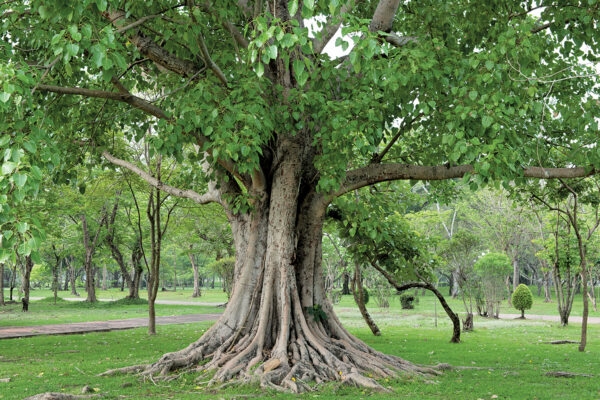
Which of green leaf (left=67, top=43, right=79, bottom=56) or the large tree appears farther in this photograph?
the large tree

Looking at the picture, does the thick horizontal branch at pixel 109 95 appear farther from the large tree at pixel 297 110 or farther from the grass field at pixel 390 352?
the grass field at pixel 390 352

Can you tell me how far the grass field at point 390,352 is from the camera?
21.5ft

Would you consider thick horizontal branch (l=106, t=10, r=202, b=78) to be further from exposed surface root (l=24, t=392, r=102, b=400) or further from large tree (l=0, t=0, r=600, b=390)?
exposed surface root (l=24, t=392, r=102, b=400)

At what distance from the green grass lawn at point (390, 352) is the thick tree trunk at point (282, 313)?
1.54 feet

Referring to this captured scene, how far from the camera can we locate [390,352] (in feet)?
35.5

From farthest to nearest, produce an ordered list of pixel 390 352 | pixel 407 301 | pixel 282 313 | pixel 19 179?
pixel 407 301 < pixel 390 352 < pixel 282 313 < pixel 19 179

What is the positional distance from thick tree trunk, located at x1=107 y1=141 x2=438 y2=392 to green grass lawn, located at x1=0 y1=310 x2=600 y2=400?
47 cm

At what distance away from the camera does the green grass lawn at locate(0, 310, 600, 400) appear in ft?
21.5

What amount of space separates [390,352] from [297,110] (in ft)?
20.2

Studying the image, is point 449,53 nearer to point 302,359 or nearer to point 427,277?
point 302,359

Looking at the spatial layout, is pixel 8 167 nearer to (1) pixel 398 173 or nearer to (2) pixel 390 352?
(1) pixel 398 173

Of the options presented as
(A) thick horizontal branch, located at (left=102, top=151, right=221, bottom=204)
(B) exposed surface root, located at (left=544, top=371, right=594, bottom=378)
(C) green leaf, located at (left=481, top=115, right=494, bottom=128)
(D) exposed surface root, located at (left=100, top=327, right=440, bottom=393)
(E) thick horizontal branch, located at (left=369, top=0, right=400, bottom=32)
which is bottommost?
(B) exposed surface root, located at (left=544, top=371, right=594, bottom=378)

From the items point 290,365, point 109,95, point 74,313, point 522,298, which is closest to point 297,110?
point 109,95

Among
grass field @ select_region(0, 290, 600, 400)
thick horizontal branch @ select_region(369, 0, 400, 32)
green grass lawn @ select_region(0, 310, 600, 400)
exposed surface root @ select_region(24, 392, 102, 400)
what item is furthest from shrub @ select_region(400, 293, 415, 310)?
exposed surface root @ select_region(24, 392, 102, 400)
